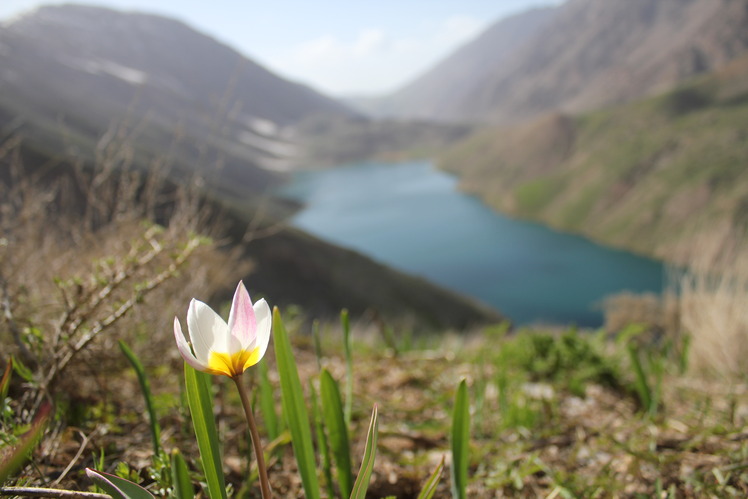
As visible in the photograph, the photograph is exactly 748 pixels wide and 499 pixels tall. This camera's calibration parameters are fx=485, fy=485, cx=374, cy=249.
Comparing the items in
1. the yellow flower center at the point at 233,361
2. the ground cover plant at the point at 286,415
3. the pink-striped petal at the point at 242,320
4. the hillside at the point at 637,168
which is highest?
the hillside at the point at 637,168

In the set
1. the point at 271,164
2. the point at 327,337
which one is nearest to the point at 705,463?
the point at 327,337

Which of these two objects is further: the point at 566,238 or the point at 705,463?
the point at 566,238

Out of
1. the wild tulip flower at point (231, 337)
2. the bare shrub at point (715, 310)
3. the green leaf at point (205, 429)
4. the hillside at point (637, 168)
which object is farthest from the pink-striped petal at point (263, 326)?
the hillside at point (637, 168)

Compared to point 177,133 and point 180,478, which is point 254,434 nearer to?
point 180,478

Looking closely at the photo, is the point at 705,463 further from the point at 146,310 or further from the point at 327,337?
the point at 327,337

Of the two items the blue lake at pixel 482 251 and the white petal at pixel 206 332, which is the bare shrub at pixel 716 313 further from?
the blue lake at pixel 482 251

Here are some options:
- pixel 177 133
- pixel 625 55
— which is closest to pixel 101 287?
pixel 177 133

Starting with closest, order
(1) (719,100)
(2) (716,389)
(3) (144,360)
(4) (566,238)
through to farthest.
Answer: (3) (144,360) < (2) (716,389) < (4) (566,238) < (1) (719,100)
